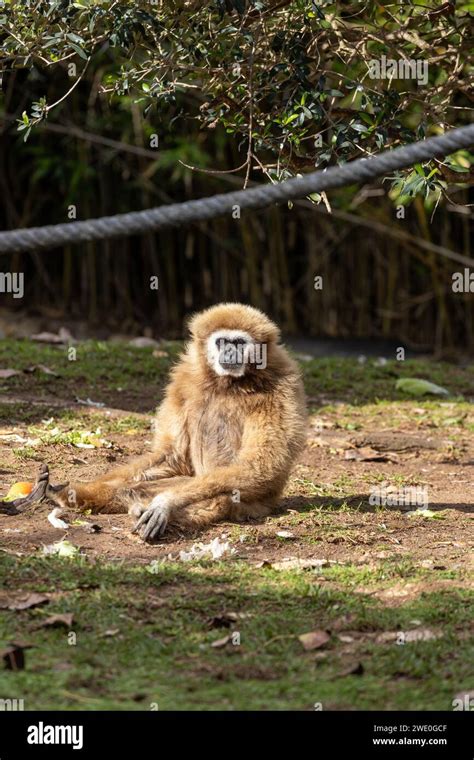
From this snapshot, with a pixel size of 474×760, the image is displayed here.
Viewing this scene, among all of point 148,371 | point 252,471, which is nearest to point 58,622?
point 252,471

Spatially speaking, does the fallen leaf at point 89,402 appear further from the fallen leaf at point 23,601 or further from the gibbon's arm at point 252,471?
the fallen leaf at point 23,601

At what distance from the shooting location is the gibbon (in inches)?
253

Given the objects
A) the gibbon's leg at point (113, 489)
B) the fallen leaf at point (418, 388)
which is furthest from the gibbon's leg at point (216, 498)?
the fallen leaf at point (418, 388)

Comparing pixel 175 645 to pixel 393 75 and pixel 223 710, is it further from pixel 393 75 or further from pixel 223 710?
pixel 393 75

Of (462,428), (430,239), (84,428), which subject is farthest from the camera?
(430,239)

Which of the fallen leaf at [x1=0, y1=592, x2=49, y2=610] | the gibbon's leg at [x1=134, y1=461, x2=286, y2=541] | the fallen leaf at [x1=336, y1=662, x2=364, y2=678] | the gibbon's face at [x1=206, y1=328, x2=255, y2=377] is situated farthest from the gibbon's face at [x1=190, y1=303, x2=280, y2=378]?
the fallen leaf at [x1=336, y1=662, x2=364, y2=678]

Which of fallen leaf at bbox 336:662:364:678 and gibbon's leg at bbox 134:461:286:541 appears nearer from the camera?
fallen leaf at bbox 336:662:364:678

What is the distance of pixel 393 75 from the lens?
7250 millimetres

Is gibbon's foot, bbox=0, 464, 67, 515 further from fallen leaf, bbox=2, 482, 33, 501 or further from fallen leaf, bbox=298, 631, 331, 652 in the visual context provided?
fallen leaf, bbox=298, 631, 331, 652

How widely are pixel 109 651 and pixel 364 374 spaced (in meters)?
7.57

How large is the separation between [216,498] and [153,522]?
0.57 meters

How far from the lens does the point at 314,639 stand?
4504 mm

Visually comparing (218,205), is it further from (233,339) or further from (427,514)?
(427,514)
